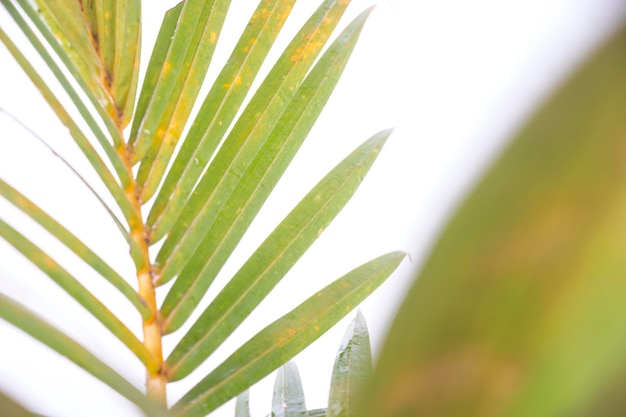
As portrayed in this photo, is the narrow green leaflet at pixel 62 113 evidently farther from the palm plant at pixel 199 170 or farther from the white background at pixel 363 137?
the white background at pixel 363 137

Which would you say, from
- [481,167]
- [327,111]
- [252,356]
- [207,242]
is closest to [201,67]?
[207,242]

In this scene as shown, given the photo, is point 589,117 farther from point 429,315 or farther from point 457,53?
point 457,53

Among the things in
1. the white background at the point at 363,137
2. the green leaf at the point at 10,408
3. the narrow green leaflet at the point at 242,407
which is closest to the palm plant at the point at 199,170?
the narrow green leaflet at the point at 242,407

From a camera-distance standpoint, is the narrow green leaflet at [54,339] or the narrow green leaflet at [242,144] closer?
the narrow green leaflet at [54,339]

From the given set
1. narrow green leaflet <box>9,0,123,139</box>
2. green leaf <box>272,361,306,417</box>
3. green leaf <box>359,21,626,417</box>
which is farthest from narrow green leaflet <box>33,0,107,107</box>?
green leaf <box>359,21,626,417</box>

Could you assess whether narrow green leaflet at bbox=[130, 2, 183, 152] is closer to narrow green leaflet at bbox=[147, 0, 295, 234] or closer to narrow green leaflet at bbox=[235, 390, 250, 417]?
narrow green leaflet at bbox=[147, 0, 295, 234]
